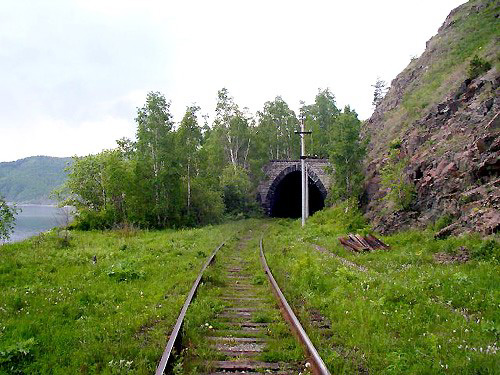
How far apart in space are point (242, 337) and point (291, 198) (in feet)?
167

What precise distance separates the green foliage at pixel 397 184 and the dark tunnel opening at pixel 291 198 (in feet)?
73.2

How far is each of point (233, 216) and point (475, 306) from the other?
1361 inches

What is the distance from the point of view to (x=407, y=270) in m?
10.9

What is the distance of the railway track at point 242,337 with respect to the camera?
17.0 feet

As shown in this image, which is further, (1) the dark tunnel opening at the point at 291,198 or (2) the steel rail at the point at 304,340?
(1) the dark tunnel opening at the point at 291,198

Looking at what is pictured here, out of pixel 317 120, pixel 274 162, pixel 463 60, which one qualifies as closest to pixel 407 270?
pixel 463 60

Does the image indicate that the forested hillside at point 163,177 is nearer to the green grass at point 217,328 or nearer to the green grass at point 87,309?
the green grass at point 87,309

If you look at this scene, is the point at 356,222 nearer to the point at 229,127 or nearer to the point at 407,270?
the point at 407,270

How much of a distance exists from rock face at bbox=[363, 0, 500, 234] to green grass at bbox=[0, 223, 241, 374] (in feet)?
31.4

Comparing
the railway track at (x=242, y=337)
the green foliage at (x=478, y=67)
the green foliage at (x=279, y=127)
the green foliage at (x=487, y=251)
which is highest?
the green foliage at (x=279, y=127)

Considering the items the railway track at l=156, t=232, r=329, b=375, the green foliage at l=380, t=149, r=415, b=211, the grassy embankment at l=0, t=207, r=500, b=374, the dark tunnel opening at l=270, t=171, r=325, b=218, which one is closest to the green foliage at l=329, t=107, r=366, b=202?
the green foliage at l=380, t=149, r=415, b=211

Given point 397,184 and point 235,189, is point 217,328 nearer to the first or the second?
point 397,184

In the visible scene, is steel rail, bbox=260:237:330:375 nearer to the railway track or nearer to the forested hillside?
the railway track

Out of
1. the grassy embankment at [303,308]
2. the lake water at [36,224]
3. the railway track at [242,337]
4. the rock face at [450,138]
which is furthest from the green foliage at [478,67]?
the lake water at [36,224]
